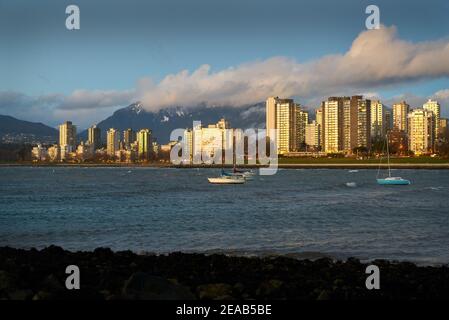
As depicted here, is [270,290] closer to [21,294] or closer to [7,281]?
[21,294]

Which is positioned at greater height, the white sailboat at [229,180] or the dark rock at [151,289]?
the dark rock at [151,289]

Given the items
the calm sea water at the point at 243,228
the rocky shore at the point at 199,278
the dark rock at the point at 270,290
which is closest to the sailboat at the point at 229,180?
the calm sea water at the point at 243,228

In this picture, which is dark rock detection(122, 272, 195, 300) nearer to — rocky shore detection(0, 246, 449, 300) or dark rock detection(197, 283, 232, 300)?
rocky shore detection(0, 246, 449, 300)

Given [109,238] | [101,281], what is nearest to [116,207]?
[109,238]

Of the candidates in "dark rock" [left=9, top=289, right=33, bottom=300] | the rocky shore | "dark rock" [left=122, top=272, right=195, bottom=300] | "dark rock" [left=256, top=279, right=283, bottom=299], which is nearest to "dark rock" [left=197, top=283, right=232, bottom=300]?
the rocky shore

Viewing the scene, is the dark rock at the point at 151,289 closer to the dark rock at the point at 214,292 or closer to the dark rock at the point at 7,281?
the dark rock at the point at 214,292

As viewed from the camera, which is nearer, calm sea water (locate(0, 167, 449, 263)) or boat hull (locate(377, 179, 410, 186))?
calm sea water (locate(0, 167, 449, 263))

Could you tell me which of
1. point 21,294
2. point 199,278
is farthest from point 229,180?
point 21,294

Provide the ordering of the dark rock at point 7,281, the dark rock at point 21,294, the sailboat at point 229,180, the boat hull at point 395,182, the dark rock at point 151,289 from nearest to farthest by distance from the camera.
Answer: the dark rock at point 151,289, the dark rock at point 21,294, the dark rock at point 7,281, the boat hull at point 395,182, the sailboat at point 229,180
